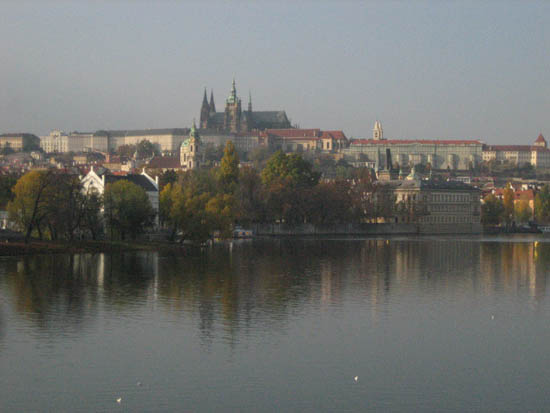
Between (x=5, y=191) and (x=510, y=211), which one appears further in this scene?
(x=510, y=211)

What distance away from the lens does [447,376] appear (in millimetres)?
24734

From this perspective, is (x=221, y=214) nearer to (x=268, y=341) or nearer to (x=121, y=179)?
(x=121, y=179)

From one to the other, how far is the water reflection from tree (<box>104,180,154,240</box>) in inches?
241

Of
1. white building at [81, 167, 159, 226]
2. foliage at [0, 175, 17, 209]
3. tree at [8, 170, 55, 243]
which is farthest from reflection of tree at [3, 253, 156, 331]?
white building at [81, 167, 159, 226]

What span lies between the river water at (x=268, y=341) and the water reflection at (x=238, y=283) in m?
0.14

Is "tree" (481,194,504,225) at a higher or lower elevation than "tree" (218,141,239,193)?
lower

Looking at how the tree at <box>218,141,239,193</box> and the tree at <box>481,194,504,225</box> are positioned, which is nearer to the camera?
the tree at <box>218,141,239,193</box>

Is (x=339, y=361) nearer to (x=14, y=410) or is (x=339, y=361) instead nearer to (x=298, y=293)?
(x=14, y=410)

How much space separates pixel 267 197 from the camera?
371 ft

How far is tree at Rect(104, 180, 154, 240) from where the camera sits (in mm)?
71562

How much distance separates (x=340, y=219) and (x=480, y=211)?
166 feet

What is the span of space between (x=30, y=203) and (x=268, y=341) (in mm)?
38364

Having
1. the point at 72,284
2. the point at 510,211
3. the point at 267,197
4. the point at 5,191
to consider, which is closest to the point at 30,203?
the point at 5,191

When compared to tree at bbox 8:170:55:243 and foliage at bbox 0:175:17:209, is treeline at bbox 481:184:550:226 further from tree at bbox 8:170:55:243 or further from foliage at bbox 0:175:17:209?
tree at bbox 8:170:55:243
